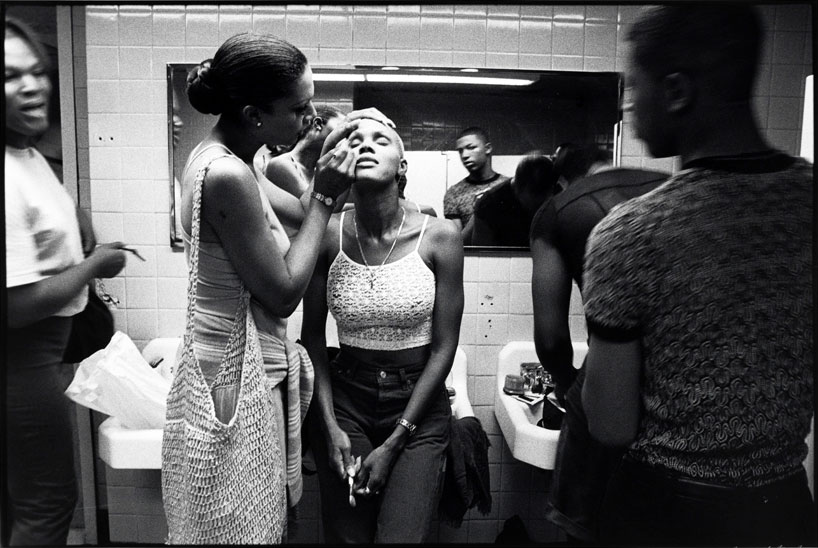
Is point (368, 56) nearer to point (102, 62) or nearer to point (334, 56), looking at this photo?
point (334, 56)

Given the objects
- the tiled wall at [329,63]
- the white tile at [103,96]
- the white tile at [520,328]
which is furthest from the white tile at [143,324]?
the white tile at [520,328]

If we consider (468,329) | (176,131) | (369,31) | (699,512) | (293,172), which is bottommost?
(699,512)

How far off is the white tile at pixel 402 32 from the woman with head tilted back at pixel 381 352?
0.97 ft

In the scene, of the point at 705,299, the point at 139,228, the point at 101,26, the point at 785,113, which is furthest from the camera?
the point at 139,228

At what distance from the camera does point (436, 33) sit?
4.01 feet

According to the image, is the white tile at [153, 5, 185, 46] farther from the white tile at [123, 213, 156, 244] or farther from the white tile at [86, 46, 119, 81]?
the white tile at [123, 213, 156, 244]

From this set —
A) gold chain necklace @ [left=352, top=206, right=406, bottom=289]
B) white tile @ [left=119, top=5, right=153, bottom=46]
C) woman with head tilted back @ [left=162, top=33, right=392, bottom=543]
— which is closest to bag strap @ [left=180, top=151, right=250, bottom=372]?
woman with head tilted back @ [left=162, top=33, right=392, bottom=543]

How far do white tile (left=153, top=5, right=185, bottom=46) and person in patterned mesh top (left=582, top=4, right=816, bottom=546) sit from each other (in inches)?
36.0

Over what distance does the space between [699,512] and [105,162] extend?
1.35m

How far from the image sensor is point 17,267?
104 centimetres

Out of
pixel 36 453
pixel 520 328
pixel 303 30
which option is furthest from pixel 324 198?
pixel 36 453

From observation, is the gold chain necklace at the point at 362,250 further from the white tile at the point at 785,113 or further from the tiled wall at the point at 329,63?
the white tile at the point at 785,113

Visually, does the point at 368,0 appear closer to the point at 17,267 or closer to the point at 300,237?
the point at 300,237

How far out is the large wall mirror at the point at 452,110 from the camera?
4.08 ft
